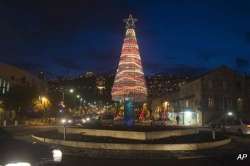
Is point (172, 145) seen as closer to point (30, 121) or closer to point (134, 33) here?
point (134, 33)

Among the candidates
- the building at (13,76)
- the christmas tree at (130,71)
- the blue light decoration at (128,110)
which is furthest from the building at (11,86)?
the blue light decoration at (128,110)

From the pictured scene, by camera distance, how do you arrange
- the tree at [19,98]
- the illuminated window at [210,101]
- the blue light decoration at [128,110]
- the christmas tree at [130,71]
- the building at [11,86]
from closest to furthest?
the christmas tree at [130,71] → the blue light decoration at [128,110] → the illuminated window at [210,101] → the tree at [19,98] → the building at [11,86]

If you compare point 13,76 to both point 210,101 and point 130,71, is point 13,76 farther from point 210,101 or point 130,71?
point 210,101

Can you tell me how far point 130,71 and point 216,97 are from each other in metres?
20.8

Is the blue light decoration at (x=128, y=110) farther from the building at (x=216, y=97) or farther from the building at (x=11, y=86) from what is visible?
the building at (x=11, y=86)

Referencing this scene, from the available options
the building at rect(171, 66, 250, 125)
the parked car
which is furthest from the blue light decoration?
the parked car

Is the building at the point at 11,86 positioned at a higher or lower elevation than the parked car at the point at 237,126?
higher

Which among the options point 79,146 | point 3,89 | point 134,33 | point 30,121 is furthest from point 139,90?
point 79,146

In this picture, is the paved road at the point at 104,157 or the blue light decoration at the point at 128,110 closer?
the paved road at the point at 104,157

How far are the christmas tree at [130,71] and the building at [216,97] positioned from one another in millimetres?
13205

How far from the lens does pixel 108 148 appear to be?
79.4 ft

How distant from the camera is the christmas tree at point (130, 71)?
55906mm

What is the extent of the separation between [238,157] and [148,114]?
324 feet

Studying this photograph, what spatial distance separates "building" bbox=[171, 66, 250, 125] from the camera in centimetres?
7062
